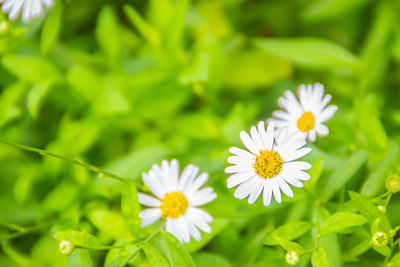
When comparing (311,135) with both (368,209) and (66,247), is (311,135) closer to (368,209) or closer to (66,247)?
→ (368,209)

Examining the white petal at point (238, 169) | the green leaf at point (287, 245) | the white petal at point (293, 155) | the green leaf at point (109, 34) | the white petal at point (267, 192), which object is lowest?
the green leaf at point (287, 245)

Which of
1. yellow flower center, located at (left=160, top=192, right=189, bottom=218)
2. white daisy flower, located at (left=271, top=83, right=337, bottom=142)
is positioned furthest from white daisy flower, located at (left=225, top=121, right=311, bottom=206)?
yellow flower center, located at (left=160, top=192, right=189, bottom=218)

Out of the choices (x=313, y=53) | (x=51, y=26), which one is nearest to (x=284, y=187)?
(x=313, y=53)

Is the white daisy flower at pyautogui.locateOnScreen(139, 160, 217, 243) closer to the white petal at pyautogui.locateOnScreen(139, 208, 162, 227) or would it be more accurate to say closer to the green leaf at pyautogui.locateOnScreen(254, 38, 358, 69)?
the white petal at pyautogui.locateOnScreen(139, 208, 162, 227)

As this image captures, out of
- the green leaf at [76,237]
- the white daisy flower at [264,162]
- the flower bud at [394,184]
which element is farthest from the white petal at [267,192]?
the green leaf at [76,237]

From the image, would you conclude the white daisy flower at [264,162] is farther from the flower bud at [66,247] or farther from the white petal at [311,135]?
the flower bud at [66,247]

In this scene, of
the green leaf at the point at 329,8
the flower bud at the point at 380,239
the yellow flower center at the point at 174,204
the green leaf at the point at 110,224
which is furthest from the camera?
the green leaf at the point at 329,8
